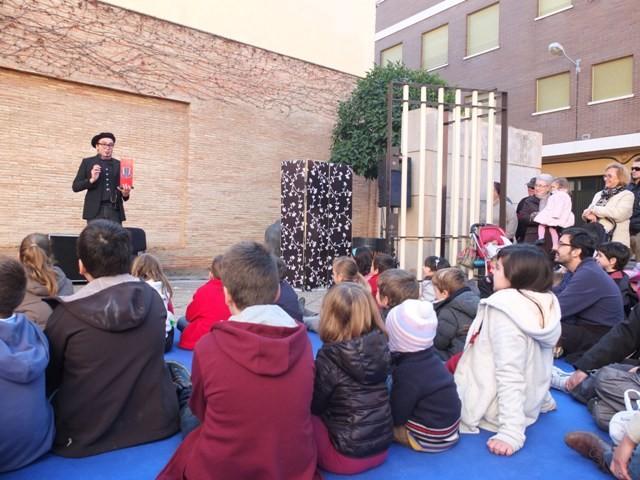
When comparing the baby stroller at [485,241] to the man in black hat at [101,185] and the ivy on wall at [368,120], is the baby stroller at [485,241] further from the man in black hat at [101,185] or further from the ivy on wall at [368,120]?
the ivy on wall at [368,120]

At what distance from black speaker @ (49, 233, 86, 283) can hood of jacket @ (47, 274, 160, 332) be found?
19.4 feet

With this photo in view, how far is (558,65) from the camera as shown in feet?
55.2

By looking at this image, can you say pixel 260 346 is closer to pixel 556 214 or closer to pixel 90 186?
pixel 90 186

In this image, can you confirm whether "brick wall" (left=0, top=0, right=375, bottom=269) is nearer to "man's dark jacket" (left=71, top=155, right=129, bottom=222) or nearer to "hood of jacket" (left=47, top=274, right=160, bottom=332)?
"man's dark jacket" (left=71, top=155, right=129, bottom=222)

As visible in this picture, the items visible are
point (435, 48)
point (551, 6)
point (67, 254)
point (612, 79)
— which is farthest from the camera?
point (435, 48)

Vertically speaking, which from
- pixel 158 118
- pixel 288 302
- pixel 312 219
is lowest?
pixel 288 302

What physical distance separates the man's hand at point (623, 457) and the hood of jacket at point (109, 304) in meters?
2.11

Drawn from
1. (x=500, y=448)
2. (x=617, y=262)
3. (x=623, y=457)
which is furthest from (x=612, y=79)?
(x=623, y=457)

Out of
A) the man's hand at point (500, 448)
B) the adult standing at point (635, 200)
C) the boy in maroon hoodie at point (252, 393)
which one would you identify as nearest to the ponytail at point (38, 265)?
the boy in maroon hoodie at point (252, 393)

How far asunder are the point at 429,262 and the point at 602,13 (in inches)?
578

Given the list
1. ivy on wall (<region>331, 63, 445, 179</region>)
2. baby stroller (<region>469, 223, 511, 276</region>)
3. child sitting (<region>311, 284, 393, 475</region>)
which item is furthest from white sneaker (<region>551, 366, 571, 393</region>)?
ivy on wall (<region>331, 63, 445, 179</region>)

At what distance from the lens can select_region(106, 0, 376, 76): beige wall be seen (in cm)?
1195

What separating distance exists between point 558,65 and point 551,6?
79.3 inches

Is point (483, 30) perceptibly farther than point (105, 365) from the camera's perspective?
Yes
